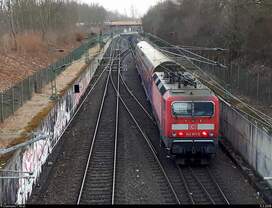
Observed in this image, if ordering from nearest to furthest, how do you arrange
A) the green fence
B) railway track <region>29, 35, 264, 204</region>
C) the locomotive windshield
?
railway track <region>29, 35, 264, 204</region>, the locomotive windshield, the green fence

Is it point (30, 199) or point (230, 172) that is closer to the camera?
point (30, 199)

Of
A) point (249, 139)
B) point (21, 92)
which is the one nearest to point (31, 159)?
point (249, 139)

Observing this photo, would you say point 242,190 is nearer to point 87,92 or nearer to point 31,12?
point 87,92

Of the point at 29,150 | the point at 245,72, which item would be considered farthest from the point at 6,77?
the point at 29,150

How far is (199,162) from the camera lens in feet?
66.6

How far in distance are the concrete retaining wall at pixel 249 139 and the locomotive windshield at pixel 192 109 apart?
1914mm

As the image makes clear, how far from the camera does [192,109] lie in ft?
62.6

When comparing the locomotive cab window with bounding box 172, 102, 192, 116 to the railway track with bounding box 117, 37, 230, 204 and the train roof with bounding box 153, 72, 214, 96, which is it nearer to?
the train roof with bounding box 153, 72, 214, 96

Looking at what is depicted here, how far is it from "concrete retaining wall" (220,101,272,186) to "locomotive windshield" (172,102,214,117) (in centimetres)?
191

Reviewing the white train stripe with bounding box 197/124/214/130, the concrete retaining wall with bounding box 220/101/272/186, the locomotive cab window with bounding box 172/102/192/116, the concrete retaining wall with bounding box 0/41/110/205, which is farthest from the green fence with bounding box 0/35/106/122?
the concrete retaining wall with bounding box 220/101/272/186

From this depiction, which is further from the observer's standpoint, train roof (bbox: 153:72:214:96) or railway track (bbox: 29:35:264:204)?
train roof (bbox: 153:72:214:96)

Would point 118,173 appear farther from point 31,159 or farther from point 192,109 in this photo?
point 192,109

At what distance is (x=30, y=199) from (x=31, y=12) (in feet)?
178

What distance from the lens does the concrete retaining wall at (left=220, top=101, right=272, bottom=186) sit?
17516mm
